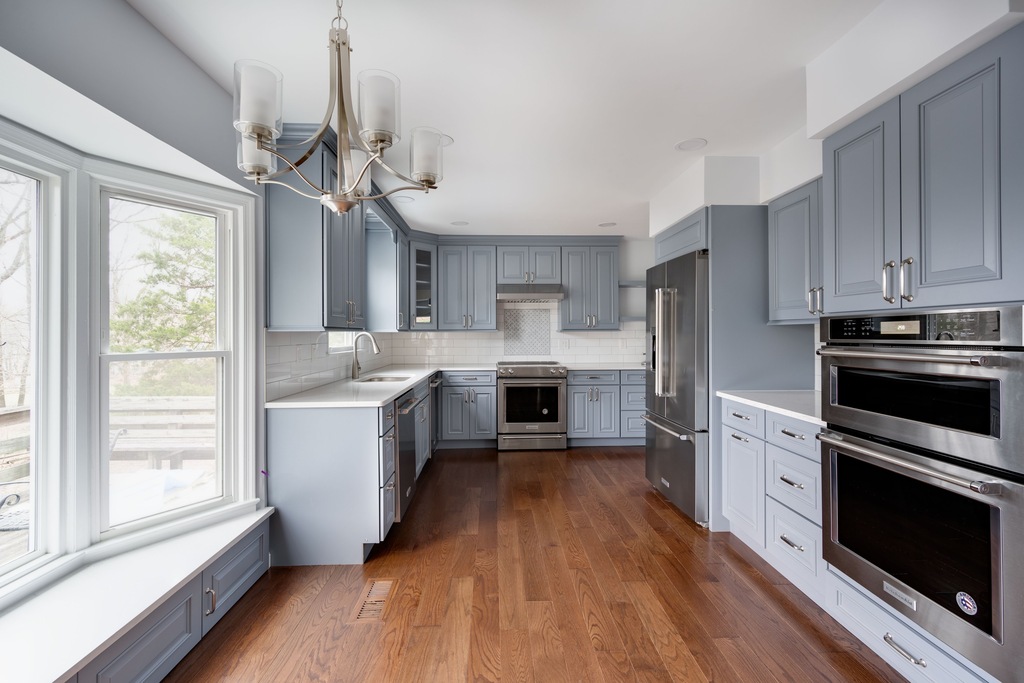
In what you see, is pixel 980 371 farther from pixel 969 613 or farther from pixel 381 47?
pixel 381 47

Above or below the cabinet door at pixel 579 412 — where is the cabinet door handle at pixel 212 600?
below

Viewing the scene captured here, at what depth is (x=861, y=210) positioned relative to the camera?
175cm

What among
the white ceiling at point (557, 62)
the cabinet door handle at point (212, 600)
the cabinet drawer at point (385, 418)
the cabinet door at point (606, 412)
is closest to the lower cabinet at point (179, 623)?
the cabinet door handle at point (212, 600)

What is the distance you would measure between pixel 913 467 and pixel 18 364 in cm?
297

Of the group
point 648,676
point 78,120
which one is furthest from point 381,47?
point 648,676

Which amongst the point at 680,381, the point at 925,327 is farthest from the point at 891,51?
the point at 680,381

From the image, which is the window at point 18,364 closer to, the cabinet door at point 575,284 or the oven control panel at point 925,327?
the oven control panel at point 925,327

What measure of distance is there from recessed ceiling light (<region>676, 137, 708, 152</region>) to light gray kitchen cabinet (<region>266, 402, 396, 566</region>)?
7.62 ft

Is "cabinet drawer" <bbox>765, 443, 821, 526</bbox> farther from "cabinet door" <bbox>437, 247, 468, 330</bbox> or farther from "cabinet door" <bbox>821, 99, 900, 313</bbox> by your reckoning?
"cabinet door" <bbox>437, 247, 468, 330</bbox>

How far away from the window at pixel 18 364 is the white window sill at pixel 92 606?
22 centimetres

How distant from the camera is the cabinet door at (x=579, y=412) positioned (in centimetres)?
498

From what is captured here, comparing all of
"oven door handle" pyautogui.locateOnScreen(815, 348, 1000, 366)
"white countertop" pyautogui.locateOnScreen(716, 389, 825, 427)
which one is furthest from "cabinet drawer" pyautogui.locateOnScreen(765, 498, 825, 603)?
"oven door handle" pyautogui.locateOnScreen(815, 348, 1000, 366)

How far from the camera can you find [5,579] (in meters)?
1.46

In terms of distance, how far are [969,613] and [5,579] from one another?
2.97 meters
